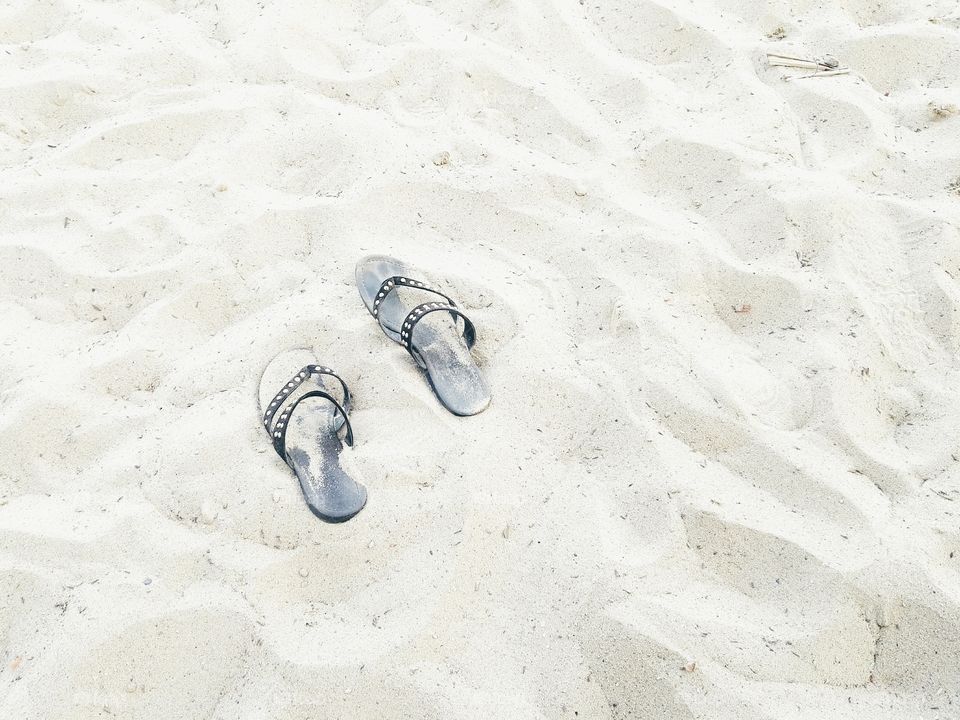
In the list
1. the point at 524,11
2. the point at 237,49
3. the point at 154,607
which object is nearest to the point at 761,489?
the point at 154,607

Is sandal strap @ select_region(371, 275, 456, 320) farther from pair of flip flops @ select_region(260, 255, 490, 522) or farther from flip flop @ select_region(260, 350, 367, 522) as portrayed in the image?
flip flop @ select_region(260, 350, 367, 522)

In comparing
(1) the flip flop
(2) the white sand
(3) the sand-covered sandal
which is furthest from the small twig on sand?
(1) the flip flop

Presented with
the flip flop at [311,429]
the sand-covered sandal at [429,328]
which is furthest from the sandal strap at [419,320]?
the flip flop at [311,429]

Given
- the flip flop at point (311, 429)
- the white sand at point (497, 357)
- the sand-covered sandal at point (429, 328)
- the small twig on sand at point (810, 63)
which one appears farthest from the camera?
the small twig on sand at point (810, 63)

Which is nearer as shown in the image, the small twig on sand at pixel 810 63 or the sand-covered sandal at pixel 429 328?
the sand-covered sandal at pixel 429 328

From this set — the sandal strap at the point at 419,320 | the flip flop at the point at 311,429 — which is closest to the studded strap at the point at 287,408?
the flip flop at the point at 311,429

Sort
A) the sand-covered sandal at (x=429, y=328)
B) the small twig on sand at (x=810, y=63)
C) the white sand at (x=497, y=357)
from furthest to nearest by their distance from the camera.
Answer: the small twig on sand at (x=810, y=63), the sand-covered sandal at (x=429, y=328), the white sand at (x=497, y=357)

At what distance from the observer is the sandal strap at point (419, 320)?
1.71 metres

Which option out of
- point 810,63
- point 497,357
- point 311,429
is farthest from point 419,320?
point 810,63

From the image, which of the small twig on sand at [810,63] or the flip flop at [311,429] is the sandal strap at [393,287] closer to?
the flip flop at [311,429]

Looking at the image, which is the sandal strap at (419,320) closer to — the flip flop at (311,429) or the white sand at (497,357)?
the white sand at (497,357)

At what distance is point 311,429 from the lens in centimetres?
163

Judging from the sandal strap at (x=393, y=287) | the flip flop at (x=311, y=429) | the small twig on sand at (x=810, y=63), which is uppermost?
the small twig on sand at (x=810, y=63)

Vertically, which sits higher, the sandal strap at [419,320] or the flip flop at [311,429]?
the sandal strap at [419,320]
